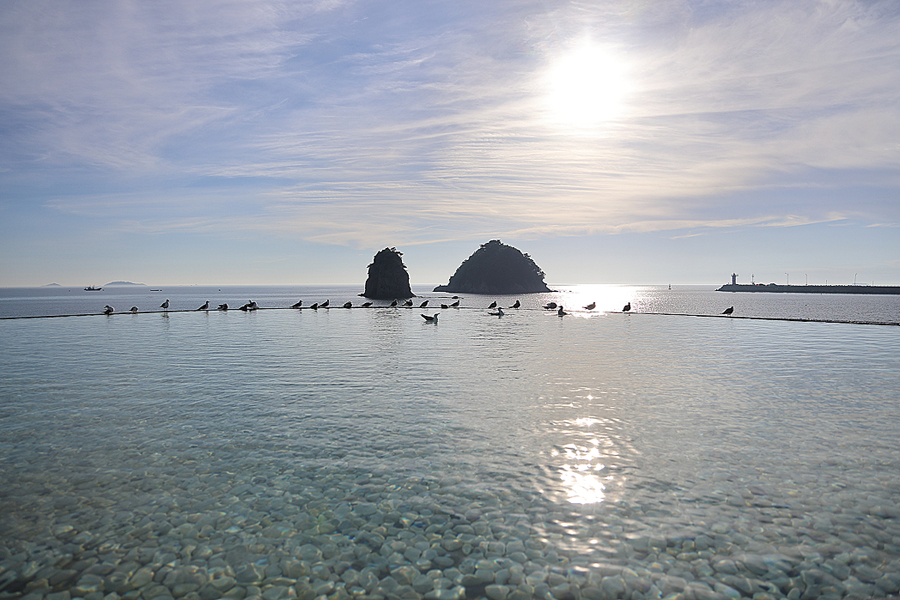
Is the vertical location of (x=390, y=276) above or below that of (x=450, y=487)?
above

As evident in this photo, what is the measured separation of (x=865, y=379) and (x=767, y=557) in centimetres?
1562

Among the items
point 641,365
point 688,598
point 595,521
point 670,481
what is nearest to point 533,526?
point 595,521

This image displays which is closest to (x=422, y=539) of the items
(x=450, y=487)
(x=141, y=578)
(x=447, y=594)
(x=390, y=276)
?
(x=447, y=594)

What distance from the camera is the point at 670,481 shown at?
7.99m

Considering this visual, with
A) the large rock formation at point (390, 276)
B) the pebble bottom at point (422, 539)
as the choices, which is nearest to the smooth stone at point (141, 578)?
the pebble bottom at point (422, 539)

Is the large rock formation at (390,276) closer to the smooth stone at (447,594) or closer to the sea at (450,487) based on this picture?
the sea at (450,487)

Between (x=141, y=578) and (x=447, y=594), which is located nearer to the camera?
(x=447, y=594)

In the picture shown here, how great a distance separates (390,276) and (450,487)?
14834 centimetres

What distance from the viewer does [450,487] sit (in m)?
7.90

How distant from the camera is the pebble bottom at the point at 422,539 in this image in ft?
17.8

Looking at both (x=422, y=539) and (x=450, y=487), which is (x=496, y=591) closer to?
(x=422, y=539)

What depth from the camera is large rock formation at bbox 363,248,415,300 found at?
154625 mm

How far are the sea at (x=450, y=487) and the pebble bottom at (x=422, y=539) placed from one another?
1.3 inches

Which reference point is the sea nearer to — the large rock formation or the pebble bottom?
the pebble bottom
